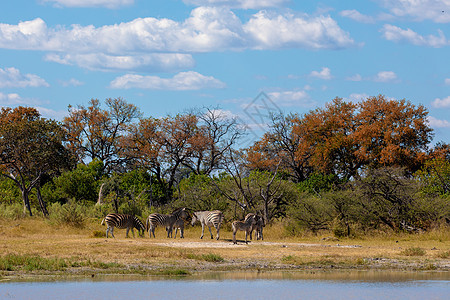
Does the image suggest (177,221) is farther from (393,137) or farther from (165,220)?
(393,137)

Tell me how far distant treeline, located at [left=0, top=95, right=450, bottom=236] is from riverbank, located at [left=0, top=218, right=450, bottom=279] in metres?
2.07

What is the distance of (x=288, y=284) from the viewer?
15430mm

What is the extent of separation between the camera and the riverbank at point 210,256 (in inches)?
707

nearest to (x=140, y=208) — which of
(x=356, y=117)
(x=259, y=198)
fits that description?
(x=259, y=198)

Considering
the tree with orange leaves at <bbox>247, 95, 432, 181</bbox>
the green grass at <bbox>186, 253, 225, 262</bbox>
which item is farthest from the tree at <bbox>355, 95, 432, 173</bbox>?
the green grass at <bbox>186, 253, 225, 262</bbox>

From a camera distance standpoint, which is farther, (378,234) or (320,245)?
(378,234)

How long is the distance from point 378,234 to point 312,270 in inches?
443

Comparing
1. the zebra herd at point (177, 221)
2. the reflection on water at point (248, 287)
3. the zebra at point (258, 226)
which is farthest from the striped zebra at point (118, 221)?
the reflection on water at point (248, 287)

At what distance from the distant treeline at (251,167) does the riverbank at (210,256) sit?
207 cm

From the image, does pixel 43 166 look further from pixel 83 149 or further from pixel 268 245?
pixel 268 245

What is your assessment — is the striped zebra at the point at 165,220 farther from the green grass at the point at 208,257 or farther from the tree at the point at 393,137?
the tree at the point at 393,137

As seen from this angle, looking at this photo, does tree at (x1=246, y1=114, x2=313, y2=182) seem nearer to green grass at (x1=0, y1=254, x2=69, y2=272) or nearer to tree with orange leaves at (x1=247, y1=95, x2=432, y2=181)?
tree with orange leaves at (x1=247, y1=95, x2=432, y2=181)

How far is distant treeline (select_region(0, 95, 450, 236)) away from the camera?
A: 2977 centimetres

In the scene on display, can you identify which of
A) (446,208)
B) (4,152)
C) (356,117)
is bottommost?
(446,208)
